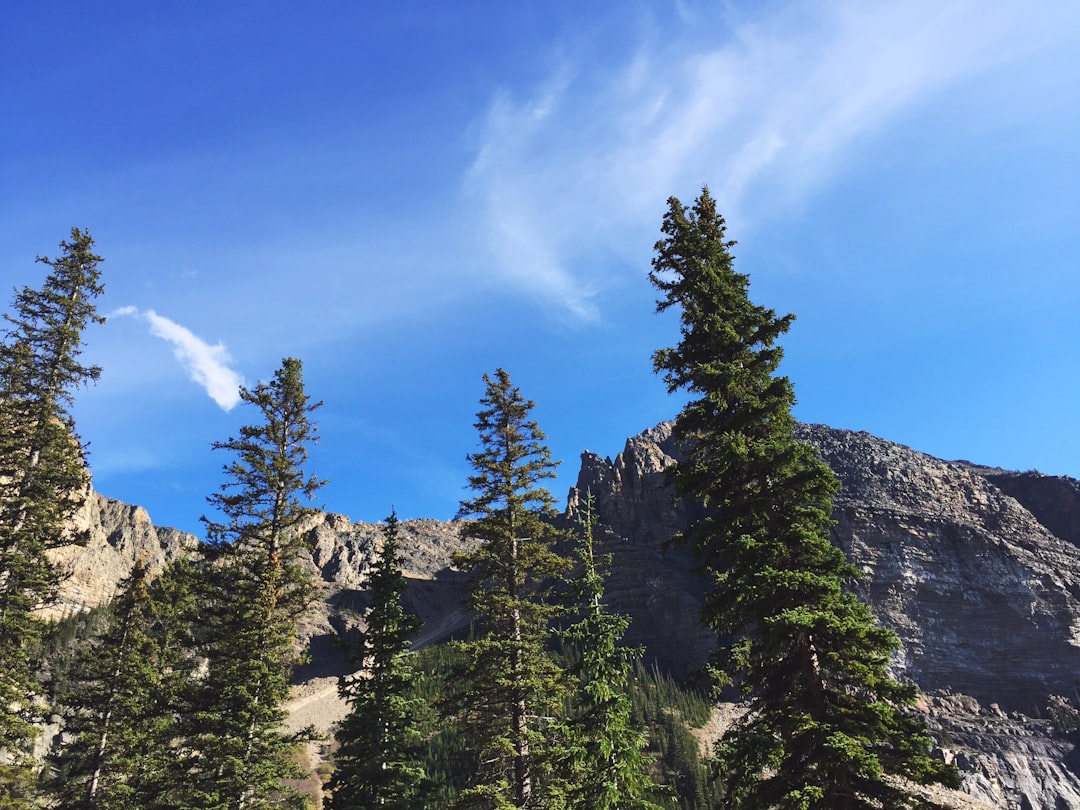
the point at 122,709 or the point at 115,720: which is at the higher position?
the point at 122,709

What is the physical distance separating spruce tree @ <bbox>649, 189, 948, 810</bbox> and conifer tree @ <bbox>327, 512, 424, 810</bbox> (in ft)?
43.1

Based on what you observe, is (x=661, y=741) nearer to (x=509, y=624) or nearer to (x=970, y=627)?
(x=970, y=627)

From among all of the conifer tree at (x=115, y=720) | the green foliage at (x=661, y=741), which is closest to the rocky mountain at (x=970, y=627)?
the green foliage at (x=661, y=741)

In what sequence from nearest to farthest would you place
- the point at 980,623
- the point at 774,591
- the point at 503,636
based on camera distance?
1. the point at 774,591
2. the point at 503,636
3. the point at 980,623

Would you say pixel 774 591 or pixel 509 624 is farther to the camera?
pixel 509 624

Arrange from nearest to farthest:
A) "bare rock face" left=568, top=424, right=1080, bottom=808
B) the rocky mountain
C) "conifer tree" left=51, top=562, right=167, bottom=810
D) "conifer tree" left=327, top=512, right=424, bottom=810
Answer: "conifer tree" left=327, top=512, right=424, bottom=810 → "conifer tree" left=51, top=562, right=167, bottom=810 → "bare rock face" left=568, top=424, right=1080, bottom=808 → the rocky mountain

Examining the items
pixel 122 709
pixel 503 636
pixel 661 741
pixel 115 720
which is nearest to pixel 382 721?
pixel 503 636

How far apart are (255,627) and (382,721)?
5810mm

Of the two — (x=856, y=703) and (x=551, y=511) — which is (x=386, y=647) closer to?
(x=551, y=511)

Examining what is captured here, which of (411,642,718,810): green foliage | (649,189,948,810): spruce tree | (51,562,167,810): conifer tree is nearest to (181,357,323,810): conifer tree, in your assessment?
(51,562,167,810): conifer tree

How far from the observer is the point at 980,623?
537ft

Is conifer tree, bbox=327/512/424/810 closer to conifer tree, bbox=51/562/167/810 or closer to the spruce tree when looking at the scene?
conifer tree, bbox=51/562/167/810

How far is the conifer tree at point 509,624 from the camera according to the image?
18906 mm

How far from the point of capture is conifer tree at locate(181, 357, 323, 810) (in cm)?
1847
